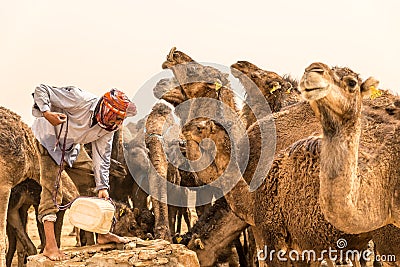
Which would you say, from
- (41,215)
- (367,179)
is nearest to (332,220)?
(367,179)

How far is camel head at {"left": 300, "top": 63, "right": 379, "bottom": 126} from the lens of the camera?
3287 mm

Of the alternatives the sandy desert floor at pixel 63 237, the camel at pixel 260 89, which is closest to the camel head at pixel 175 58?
the camel at pixel 260 89

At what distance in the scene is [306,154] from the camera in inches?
192

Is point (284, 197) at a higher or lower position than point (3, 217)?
higher

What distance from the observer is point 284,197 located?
16.8 feet

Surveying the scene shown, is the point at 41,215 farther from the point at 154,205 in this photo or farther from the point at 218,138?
the point at 154,205

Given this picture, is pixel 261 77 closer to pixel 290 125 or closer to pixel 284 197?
pixel 290 125

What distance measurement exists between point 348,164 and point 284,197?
1543 millimetres

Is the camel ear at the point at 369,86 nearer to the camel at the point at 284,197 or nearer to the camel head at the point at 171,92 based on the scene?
the camel at the point at 284,197

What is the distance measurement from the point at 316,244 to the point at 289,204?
41cm

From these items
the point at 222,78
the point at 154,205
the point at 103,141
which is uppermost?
the point at 222,78

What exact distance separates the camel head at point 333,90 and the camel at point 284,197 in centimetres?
113

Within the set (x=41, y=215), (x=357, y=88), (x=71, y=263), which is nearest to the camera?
(x=357, y=88)

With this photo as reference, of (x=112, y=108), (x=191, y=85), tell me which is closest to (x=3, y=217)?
(x=191, y=85)
